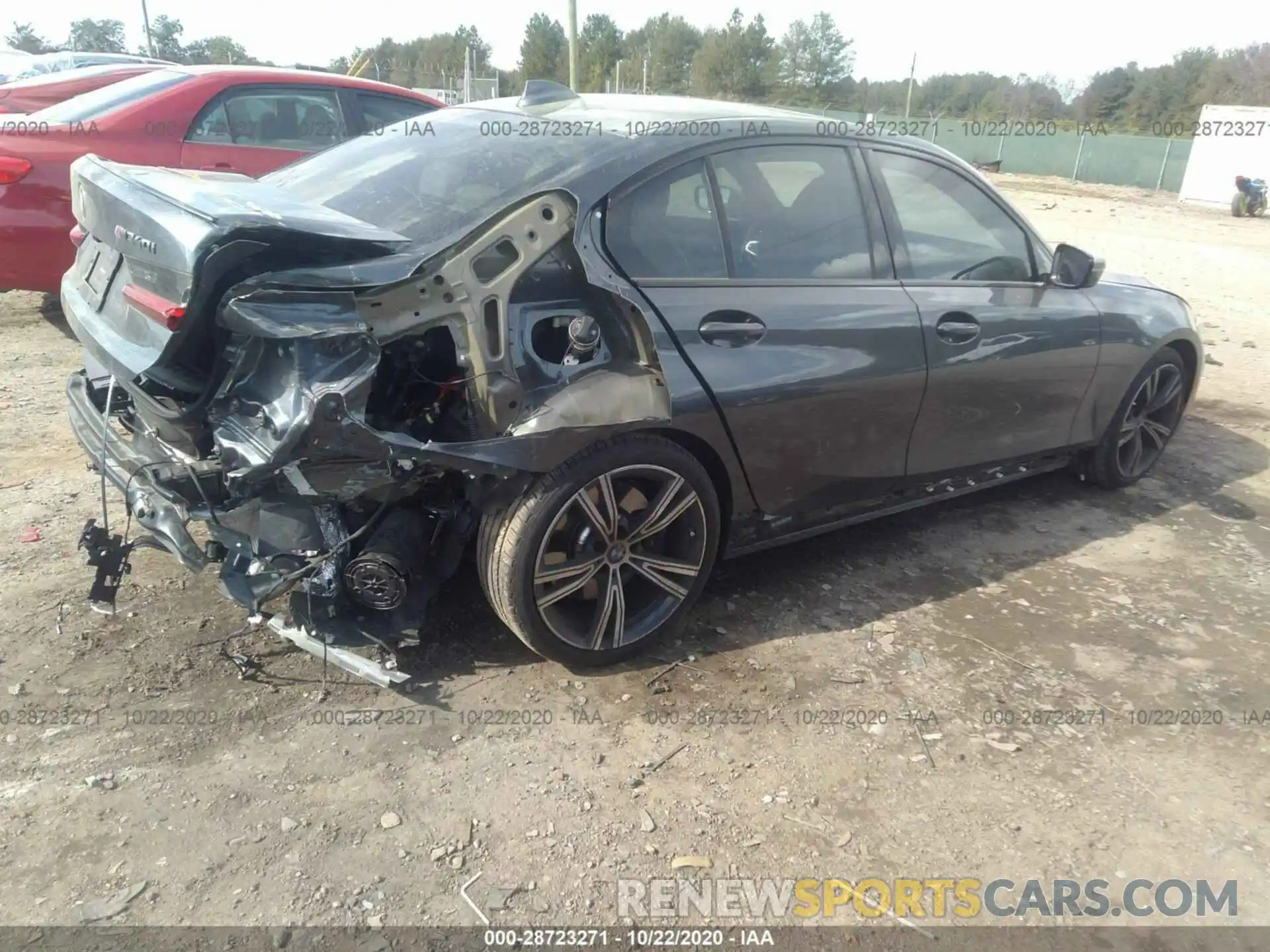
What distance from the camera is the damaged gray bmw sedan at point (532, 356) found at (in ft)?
8.32

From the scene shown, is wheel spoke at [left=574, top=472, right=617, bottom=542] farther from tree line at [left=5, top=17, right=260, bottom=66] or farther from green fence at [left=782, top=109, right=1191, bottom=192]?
tree line at [left=5, top=17, right=260, bottom=66]

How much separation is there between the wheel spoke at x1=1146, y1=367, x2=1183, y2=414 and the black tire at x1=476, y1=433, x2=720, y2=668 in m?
2.98

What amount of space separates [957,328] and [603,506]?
1.70 m

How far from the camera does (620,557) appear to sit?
307cm

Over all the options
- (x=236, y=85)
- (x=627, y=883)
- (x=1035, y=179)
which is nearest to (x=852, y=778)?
(x=627, y=883)

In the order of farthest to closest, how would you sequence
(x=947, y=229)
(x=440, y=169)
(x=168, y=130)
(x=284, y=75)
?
(x=284, y=75) → (x=168, y=130) → (x=947, y=229) → (x=440, y=169)

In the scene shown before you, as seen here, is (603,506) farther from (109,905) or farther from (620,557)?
(109,905)

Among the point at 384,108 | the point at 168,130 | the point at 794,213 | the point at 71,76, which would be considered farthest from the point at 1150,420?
the point at 71,76

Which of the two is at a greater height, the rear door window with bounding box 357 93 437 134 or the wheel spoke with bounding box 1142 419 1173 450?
the rear door window with bounding box 357 93 437 134

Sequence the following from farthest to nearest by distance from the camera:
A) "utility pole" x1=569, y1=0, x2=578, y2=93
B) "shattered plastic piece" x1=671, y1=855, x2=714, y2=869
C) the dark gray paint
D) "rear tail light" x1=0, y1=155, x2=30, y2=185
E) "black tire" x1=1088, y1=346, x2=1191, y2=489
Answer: "utility pole" x1=569, y1=0, x2=578, y2=93, "rear tail light" x1=0, y1=155, x2=30, y2=185, "black tire" x1=1088, y1=346, x2=1191, y2=489, the dark gray paint, "shattered plastic piece" x1=671, y1=855, x2=714, y2=869

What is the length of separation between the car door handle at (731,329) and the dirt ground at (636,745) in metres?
1.08

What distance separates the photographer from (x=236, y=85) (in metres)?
6.32

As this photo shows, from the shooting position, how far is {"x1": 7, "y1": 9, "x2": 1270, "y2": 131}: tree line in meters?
49.1

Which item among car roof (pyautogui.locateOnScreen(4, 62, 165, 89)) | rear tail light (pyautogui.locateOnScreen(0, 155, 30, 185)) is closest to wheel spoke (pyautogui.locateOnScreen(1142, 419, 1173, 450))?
rear tail light (pyautogui.locateOnScreen(0, 155, 30, 185))
